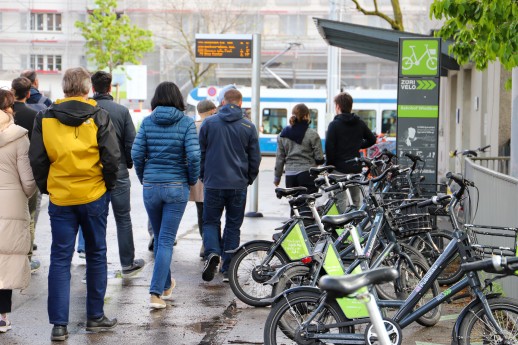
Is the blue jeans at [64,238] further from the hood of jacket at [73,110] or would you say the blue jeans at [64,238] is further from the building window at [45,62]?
the building window at [45,62]

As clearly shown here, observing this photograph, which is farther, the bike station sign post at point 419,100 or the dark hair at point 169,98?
the bike station sign post at point 419,100

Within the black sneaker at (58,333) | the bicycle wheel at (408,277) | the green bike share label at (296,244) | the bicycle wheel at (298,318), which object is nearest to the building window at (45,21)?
the green bike share label at (296,244)

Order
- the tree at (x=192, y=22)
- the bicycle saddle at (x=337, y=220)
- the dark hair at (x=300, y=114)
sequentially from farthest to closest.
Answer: the tree at (x=192, y=22)
the dark hair at (x=300, y=114)
the bicycle saddle at (x=337, y=220)

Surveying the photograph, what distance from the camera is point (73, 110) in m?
7.16

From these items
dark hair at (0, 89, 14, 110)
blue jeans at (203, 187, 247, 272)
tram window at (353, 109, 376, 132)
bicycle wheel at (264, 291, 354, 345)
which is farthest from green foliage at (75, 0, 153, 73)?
bicycle wheel at (264, 291, 354, 345)

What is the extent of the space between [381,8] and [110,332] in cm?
5577

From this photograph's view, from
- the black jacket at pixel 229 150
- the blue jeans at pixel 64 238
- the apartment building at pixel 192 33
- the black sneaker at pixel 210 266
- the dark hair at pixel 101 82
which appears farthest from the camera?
the apartment building at pixel 192 33

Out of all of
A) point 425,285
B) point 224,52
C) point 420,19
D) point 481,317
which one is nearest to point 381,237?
point 425,285

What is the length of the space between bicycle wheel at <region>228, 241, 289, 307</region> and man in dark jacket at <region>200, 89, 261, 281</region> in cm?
90

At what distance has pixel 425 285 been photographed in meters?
6.21

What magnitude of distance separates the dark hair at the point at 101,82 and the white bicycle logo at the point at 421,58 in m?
3.83

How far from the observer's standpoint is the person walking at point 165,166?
8.25m

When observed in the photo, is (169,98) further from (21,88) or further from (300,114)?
(300,114)

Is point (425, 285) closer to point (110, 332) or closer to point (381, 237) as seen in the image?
point (381, 237)
